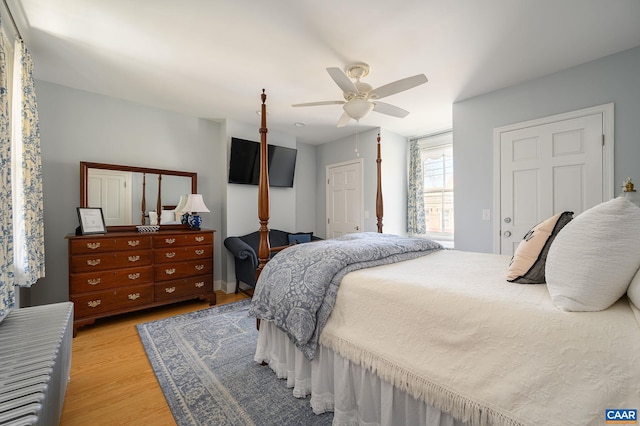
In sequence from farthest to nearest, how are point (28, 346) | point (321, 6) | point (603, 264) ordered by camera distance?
point (321, 6), point (28, 346), point (603, 264)

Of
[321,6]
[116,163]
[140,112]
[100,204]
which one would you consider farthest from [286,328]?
[140,112]

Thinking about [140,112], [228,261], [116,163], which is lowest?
[228,261]

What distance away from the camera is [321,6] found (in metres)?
1.75

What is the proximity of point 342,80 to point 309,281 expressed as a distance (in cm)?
162

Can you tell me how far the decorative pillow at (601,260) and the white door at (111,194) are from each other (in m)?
4.09

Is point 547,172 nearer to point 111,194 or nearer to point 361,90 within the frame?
point 361,90

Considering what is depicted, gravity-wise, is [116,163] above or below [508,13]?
below

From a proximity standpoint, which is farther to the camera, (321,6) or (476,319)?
(321,6)

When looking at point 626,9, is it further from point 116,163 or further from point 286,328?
point 116,163

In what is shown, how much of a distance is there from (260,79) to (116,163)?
7.29 feet

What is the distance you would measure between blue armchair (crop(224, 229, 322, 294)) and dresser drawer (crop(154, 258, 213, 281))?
0.39 metres

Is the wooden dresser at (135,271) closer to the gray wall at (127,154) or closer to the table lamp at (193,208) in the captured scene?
the table lamp at (193,208)

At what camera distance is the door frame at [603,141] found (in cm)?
232

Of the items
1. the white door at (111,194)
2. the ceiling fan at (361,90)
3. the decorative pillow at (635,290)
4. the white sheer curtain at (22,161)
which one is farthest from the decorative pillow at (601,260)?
the white door at (111,194)
